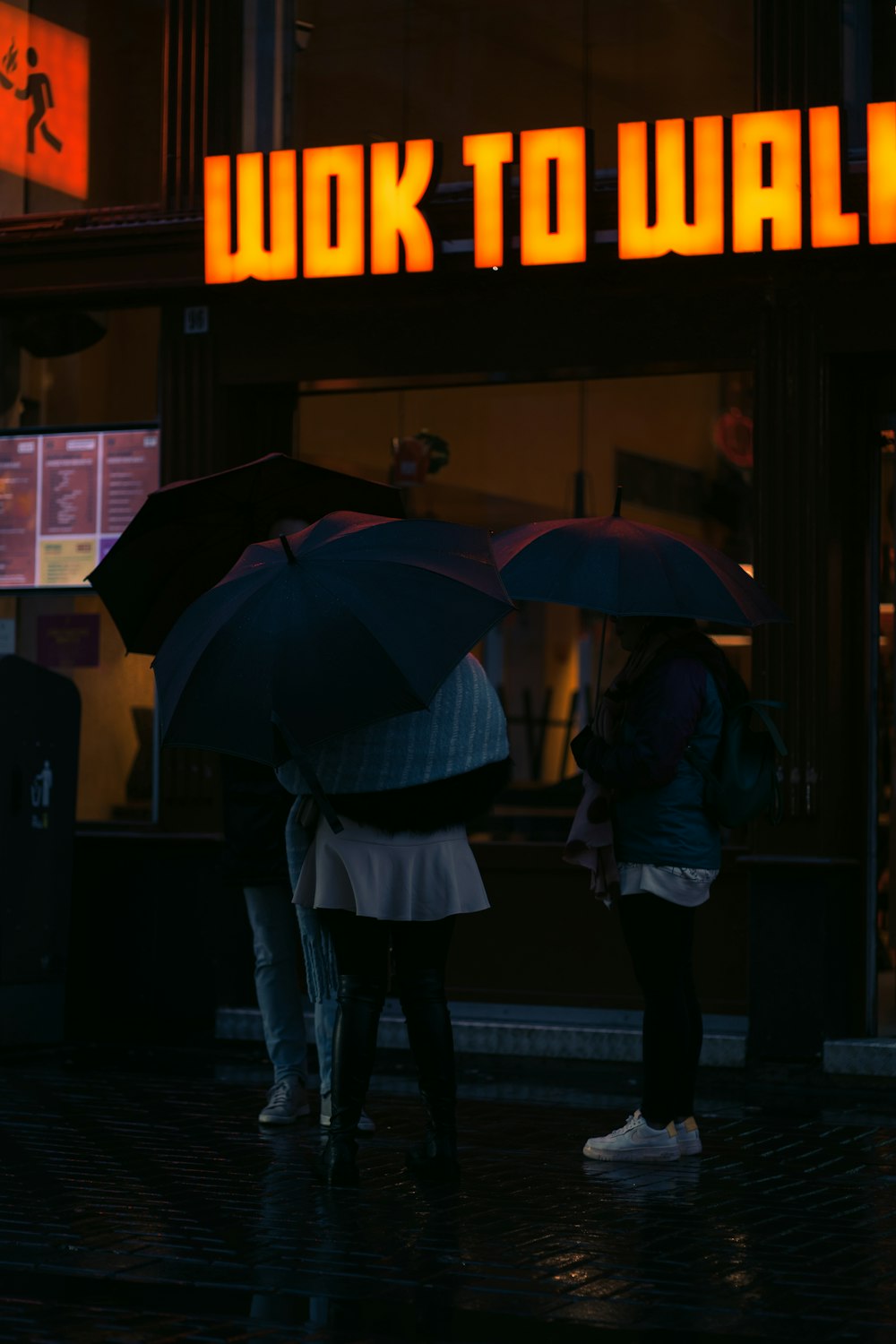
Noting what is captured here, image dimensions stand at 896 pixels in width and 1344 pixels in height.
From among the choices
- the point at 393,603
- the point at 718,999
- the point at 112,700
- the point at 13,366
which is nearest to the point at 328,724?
the point at 393,603

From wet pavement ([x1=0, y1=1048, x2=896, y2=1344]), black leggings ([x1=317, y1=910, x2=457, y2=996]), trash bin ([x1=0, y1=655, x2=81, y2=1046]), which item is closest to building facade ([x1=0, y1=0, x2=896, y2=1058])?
trash bin ([x1=0, y1=655, x2=81, y2=1046])

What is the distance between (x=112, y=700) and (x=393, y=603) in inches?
188

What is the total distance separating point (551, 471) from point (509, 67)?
1882mm

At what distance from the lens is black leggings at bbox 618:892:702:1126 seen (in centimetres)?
662

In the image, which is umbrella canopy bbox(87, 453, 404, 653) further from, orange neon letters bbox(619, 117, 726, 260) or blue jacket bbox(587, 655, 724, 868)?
orange neon letters bbox(619, 117, 726, 260)

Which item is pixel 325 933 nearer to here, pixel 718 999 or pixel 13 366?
pixel 718 999

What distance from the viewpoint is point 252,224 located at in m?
9.61

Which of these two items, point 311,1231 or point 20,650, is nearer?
point 311,1231

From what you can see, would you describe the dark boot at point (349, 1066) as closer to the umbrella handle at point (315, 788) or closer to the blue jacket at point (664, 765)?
the umbrella handle at point (315, 788)

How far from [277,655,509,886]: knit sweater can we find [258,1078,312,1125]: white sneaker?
→ 169 centimetres

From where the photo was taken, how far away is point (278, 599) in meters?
5.83

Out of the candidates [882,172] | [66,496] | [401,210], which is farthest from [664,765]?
[66,496]

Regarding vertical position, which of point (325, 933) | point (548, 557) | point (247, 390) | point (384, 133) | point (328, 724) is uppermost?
point (384, 133)

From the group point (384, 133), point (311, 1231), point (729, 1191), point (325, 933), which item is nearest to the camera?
point (311, 1231)
